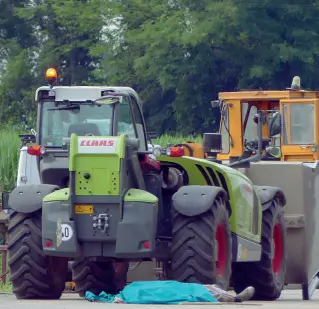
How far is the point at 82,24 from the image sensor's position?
44.0m

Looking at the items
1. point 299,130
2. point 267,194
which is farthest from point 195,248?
point 299,130

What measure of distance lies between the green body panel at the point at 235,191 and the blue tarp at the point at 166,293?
1.82m

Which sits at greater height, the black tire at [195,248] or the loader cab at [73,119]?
the loader cab at [73,119]

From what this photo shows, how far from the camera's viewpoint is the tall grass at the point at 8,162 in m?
26.4

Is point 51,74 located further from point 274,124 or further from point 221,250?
point 274,124

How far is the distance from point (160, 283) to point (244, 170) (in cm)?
415

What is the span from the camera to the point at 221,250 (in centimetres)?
1292

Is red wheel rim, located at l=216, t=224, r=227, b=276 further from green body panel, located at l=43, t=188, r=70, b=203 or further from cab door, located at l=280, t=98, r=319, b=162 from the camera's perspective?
cab door, located at l=280, t=98, r=319, b=162

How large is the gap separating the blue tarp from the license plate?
78 centimetres

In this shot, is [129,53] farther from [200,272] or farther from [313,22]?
[200,272]

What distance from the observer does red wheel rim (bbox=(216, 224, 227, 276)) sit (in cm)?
1280

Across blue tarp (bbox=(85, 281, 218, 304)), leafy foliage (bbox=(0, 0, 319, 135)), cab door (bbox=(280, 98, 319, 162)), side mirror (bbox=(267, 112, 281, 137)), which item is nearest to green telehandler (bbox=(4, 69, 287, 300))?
blue tarp (bbox=(85, 281, 218, 304))

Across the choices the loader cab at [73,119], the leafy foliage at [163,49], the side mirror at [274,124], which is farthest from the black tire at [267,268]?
the leafy foliage at [163,49]

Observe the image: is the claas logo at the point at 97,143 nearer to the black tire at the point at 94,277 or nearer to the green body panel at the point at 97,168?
the green body panel at the point at 97,168
